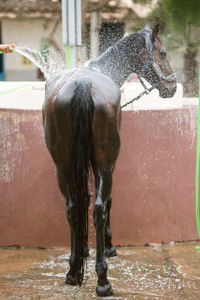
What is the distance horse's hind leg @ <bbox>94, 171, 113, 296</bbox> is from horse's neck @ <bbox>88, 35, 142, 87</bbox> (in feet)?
3.89

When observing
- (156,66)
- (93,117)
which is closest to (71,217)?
(93,117)

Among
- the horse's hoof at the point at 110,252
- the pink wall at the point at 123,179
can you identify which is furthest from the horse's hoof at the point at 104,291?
the pink wall at the point at 123,179

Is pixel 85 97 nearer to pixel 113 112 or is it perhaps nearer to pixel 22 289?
pixel 113 112

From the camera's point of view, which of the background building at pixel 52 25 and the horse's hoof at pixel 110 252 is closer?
the horse's hoof at pixel 110 252

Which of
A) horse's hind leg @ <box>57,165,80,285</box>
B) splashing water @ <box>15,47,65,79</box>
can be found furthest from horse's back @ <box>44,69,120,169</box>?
splashing water @ <box>15,47,65,79</box>

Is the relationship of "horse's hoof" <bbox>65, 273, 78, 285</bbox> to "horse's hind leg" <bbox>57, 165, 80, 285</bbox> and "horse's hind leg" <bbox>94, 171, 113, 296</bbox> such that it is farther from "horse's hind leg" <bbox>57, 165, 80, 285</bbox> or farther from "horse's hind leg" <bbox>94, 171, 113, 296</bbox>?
"horse's hind leg" <bbox>94, 171, 113, 296</bbox>

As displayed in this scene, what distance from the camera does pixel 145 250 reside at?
12.9 feet

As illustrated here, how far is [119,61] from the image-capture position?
378cm

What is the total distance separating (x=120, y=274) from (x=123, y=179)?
0.97 meters

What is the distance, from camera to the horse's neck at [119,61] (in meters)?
3.72

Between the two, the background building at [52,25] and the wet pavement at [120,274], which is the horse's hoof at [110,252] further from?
the background building at [52,25]

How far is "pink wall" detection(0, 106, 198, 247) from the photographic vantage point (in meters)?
3.93

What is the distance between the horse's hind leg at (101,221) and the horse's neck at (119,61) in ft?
3.89

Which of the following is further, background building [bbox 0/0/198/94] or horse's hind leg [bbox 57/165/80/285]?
background building [bbox 0/0/198/94]
